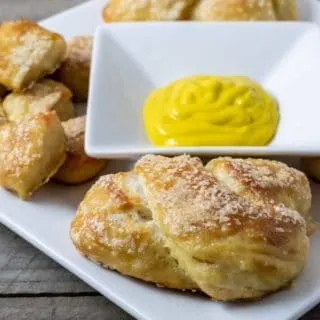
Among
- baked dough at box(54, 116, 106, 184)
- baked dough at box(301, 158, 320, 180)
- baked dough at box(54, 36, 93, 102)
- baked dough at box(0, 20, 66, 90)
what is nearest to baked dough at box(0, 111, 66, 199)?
baked dough at box(54, 116, 106, 184)

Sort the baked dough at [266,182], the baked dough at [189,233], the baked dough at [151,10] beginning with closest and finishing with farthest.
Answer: the baked dough at [189,233], the baked dough at [266,182], the baked dough at [151,10]

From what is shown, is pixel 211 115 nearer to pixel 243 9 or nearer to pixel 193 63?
pixel 193 63

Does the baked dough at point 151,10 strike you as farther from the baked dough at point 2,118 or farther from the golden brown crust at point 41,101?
the baked dough at point 2,118

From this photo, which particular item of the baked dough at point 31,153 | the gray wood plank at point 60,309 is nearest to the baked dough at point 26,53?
the baked dough at point 31,153

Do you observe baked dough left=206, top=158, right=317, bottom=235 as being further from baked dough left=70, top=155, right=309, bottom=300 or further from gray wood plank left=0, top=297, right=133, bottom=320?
gray wood plank left=0, top=297, right=133, bottom=320

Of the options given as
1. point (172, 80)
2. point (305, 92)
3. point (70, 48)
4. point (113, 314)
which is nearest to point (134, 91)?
point (172, 80)

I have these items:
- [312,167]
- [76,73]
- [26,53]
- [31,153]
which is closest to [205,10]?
[76,73]
